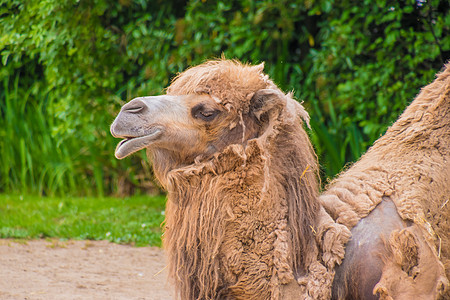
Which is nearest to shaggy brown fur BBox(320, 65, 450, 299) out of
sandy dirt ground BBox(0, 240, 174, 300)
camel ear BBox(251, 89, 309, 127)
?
camel ear BBox(251, 89, 309, 127)

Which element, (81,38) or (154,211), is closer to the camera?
(81,38)

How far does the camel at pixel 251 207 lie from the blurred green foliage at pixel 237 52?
107 inches

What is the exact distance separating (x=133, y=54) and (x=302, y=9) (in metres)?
1.90

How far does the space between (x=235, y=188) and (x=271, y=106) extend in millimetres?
407

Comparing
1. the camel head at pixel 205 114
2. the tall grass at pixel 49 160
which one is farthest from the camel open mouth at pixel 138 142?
the tall grass at pixel 49 160

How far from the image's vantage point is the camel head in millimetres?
2564

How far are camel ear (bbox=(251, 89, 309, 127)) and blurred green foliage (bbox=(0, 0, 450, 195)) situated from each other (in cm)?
271

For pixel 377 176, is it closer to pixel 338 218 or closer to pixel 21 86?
pixel 338 218

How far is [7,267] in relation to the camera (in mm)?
4770

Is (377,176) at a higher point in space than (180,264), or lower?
higher

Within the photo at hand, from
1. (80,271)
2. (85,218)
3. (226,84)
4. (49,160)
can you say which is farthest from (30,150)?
(226,84)

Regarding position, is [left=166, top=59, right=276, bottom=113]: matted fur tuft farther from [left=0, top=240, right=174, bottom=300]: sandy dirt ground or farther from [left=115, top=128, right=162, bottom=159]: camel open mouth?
[left=0, top=240, right=174, bottom=300]: sandy dirt ground

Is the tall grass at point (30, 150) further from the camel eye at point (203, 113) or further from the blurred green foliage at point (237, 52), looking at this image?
the camel eye at point (203, 113)

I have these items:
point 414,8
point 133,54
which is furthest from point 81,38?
point 414,8
